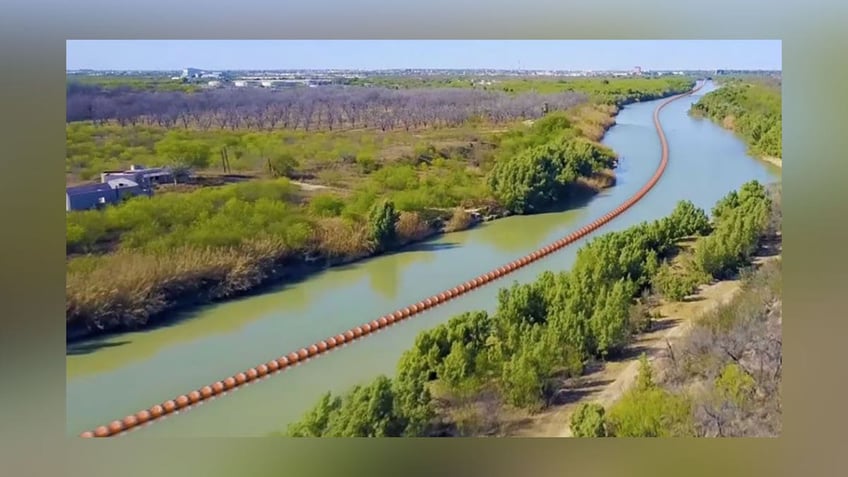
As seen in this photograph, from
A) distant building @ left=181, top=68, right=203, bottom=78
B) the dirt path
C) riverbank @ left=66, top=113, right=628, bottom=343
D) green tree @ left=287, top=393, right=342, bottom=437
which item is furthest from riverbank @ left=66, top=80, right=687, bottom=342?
the dirt path

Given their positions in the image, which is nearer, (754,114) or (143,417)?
(143,417)

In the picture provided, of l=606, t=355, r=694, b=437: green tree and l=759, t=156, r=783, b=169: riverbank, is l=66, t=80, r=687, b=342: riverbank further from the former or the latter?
l=606, t=355, r=694, b=437: green tree

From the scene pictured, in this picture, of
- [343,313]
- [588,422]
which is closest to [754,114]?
[588,422]

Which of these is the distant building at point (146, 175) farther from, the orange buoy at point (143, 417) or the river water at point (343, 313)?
the orange buoy at point (143, 417)

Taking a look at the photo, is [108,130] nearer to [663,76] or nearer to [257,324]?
[257,324]

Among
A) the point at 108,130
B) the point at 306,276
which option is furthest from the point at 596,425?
the point at 108,130

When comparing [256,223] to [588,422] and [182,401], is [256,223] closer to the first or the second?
[182,401]
